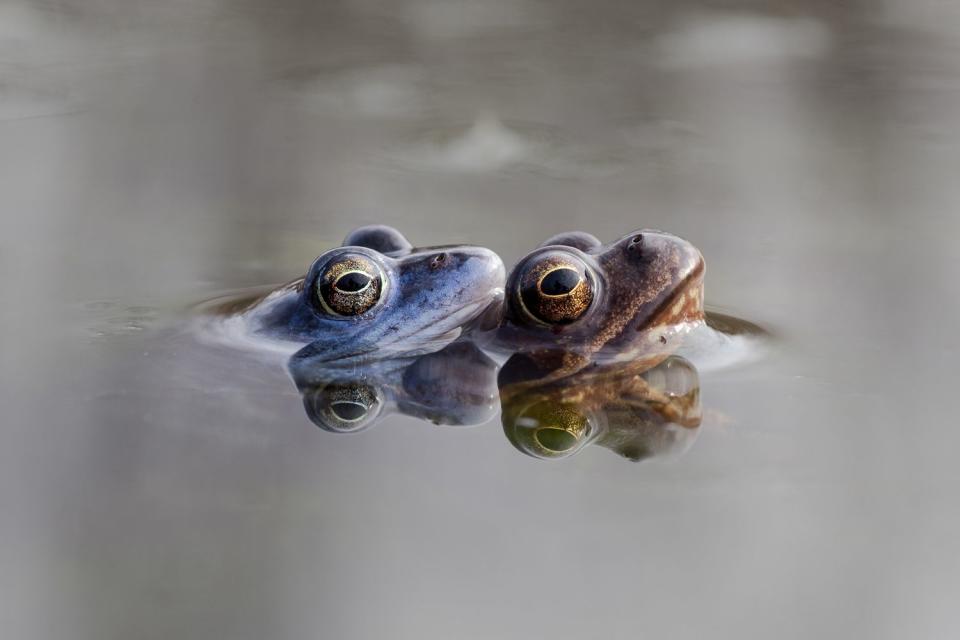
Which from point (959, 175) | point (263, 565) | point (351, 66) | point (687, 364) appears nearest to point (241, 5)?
point (351, 66)

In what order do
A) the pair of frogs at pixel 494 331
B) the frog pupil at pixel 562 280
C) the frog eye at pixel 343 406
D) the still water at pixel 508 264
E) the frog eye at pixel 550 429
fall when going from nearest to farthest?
1. the still water at pixel 508 264
2. the frog eye at pixel 550 429
3. the frog eye at pixel 343 406
4. the pair of frogs at pixel 494 331
5. the frog pupil at pixel 562 280

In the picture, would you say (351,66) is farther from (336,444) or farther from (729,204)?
(336,444)

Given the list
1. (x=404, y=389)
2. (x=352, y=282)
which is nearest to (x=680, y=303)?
(x=404, y=389)

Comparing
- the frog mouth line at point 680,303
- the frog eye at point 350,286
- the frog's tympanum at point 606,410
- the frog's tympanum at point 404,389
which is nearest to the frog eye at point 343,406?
the frog's tympanum at point 404,389

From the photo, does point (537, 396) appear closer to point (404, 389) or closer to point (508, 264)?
point (404, 389)

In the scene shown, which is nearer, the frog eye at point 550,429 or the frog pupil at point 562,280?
the frog eye at point 550,429

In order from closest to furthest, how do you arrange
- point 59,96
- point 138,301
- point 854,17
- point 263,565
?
point 263,565 < point 138,301 < point 59,96 < point 854,17

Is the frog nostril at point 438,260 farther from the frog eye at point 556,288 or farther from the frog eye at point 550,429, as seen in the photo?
the frog eye at point 550,429
